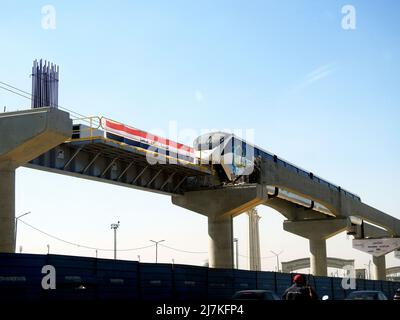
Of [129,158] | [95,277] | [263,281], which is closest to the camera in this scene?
[95,277]

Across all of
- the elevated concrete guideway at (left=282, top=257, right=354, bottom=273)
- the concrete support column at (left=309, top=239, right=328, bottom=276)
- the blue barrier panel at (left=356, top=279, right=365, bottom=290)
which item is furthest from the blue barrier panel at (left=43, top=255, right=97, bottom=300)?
the elevated concrete guideway at (left=282, top=257, right=354, bottom=273)

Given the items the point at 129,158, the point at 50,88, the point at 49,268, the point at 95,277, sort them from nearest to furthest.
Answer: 1. the point at 49,268
2. the point at 95,277
3. the point at 50,88
4. the point at 129,158

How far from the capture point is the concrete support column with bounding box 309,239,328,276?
6794 cm

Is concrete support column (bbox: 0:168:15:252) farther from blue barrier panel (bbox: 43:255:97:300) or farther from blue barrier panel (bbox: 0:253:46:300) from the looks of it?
blue barrier panel (bbox: 0:253:46:300)

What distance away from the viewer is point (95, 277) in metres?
26.0

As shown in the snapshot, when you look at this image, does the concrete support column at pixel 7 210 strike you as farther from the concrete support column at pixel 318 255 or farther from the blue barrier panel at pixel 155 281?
the concrete support column at pixel 318 255

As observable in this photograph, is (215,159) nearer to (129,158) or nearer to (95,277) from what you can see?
(129,158)

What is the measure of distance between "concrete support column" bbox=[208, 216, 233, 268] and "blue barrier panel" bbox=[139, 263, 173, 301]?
50.2 ft

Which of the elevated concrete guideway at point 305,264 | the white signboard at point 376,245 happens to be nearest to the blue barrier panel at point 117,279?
the white signboard at point 376,245

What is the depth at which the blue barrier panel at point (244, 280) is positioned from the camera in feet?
123

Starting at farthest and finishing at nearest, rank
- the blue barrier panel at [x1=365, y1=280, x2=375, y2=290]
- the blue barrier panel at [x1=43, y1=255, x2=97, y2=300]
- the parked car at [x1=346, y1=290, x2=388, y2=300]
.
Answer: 1. the blue barrier panel at [x1=365, y1=280, x2=375, y2=290]
2. the parked car at [x1=346, y1=290, x2=388, y2=300]
3. the blue barrier panel at [x1=43, y1=255, x2=97, y2=300]

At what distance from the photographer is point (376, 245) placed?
7956 centimetres
